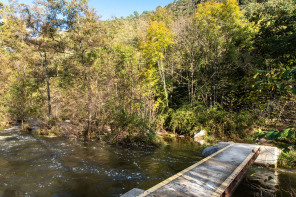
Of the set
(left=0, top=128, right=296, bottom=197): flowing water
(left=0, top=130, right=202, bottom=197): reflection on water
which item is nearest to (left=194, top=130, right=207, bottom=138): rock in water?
(left=0, top=130, right=202, bottom=197): reflection on water

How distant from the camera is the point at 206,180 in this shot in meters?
4.15

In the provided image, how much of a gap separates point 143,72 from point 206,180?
10.9 metres

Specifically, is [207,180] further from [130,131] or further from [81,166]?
[130,131]

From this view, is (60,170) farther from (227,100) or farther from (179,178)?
(227,100)

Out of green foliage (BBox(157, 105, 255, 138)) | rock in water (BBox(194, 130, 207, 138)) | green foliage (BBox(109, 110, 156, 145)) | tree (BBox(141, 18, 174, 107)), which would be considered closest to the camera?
green foliage (BBox(109, 110, 156, 145))

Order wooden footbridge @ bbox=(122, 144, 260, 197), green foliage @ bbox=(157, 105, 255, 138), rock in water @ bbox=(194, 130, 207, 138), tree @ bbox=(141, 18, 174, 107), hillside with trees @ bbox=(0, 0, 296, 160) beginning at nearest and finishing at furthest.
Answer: wooden footbridge @ bbox=(122, 144, 260, 197), hillside with trees @ bbox=(0, 0, 296, 160), green foliage @ bbox=(157, 105, 255, 138), rock in water @ bbox=(194, 130, 207, 138), tree @ bbox=(141, 18, 174, 107)

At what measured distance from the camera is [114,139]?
32.2ft

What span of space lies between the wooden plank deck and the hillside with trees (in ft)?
15.8

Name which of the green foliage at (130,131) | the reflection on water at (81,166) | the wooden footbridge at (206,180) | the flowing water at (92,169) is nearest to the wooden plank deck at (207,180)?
the wooden footbridge at (206,180)

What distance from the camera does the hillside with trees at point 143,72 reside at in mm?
11008

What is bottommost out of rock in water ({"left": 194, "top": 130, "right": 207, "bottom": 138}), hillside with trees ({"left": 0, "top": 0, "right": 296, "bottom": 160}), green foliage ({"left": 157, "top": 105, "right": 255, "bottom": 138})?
rock in water ({"left": 194, "top": 130, "right": 207, "bottom": 138})

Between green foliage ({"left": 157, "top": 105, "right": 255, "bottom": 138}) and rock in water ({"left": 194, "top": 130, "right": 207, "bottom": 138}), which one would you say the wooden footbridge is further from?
green foliage ({"left": 157, "top": 105, "right": 255, "bottom": 138})

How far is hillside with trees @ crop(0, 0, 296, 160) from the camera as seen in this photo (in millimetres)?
11008

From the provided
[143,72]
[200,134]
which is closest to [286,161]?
[200,134]
